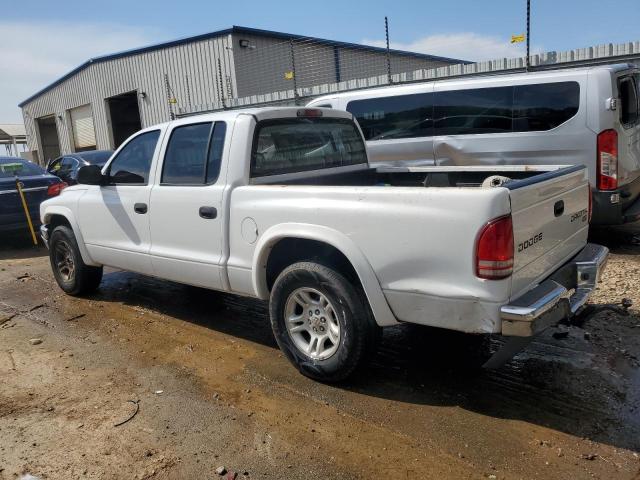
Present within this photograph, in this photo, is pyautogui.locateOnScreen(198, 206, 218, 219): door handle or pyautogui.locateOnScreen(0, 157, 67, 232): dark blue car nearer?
pyautogui.locateOnScreen(198, 206, 218, 219): door handle

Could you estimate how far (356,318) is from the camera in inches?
129

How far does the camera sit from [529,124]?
6746mm

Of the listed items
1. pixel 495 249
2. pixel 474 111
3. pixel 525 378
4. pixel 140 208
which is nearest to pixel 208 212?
pixel 140 208

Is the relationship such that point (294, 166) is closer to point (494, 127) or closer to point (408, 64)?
point (494, 127)

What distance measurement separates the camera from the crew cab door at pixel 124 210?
475 cm

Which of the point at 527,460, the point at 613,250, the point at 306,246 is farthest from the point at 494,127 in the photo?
the point at 527,460

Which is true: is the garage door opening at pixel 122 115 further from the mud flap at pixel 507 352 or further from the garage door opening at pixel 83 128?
the mud flap at pixel 507 352

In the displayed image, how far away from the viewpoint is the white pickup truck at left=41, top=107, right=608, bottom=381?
2812mm

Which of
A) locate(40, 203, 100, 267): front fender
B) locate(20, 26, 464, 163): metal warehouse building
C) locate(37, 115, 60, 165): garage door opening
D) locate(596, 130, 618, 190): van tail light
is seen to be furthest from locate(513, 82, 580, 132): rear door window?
locate(37, 115, 60, 165): garage door opening

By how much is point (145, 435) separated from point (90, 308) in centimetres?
294

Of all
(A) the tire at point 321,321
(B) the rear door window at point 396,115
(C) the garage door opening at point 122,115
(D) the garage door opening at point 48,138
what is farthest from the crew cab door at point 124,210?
(D) the garage door opening at point 48,138

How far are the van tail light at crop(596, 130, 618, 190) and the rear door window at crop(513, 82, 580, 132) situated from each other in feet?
1.54

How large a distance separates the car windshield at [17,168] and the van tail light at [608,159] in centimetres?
900

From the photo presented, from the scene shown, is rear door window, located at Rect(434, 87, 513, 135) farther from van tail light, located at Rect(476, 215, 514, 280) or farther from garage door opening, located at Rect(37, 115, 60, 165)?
garage door opening, located at Rect(37, 115, 60, 165)
